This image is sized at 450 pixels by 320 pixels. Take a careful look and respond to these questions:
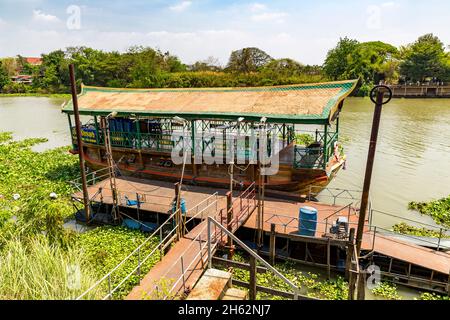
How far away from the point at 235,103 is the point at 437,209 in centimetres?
1000

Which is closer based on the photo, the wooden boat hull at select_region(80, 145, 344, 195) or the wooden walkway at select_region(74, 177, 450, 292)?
the wooden walkway at select_region(74, 177, 450, 292)

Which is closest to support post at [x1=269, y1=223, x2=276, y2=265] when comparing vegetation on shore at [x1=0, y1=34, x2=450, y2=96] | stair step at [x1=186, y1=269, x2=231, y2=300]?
stair step at [x1=186, y1=269, x2=231, y2=300]

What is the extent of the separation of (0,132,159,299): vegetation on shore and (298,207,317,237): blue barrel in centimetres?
466

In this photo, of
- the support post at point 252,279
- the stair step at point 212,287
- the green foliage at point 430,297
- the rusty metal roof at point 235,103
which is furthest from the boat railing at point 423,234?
the stair step at point 212,287

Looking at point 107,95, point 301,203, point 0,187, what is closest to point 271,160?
point 301,203

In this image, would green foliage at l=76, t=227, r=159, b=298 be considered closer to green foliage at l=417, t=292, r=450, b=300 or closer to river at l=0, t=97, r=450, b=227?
green foliage at l=417, t=292, r=450, b=300

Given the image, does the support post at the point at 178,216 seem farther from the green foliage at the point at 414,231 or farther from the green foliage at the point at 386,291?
the green foliage at the point at 414,231

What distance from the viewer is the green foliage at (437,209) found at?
12.9 meters

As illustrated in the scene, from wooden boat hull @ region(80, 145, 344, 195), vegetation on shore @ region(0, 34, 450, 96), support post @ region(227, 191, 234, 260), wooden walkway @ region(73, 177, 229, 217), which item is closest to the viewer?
support post @ region(227, 191, 234, 260)

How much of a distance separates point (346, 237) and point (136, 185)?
9110mm

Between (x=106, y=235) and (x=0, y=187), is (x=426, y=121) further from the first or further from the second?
(x=0, y=187)

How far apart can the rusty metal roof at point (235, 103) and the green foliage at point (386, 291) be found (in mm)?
5422

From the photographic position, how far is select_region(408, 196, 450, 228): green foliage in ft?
42.2

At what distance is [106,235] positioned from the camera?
37.0 ft
